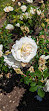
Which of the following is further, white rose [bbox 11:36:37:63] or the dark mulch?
the dark mulch

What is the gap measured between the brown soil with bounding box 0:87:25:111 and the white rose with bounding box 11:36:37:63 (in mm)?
1518

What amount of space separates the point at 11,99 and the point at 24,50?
5.30 ft

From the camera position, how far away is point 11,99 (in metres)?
2.42

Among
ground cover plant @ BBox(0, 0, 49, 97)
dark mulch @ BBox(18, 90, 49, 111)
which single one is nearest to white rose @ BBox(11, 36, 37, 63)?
ground cover plant @ BBox(0, 0, 49, 97)

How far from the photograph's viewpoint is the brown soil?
2338 mm

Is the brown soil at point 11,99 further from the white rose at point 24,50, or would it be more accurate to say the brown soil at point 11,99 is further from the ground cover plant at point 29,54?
the white rose at point 24,50

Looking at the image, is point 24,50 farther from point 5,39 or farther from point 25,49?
→ point 5,39

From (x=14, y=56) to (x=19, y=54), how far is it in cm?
3

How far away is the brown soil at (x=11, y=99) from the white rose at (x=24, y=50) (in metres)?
1.52

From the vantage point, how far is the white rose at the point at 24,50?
3.10 feet

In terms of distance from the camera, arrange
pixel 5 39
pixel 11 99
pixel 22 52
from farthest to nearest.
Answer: pixel 5 39, pixel 11 99, pixel 22 52

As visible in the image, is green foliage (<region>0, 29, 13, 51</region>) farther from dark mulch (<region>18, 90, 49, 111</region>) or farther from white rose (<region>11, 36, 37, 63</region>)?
white rose (<region>11, 36, 37, 63</region>)

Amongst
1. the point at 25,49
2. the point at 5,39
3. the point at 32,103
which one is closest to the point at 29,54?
the point at 25,49

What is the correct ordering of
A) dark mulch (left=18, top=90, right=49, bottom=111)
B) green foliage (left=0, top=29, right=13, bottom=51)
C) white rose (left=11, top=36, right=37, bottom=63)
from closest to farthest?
1. white rose (left=11, top=36, right=37, bottom=63)
2. dark mulch (left=18, top=90, right=49, bottom=111)
3. green foliage (left=0, top=29, right=13, bottom=51)
